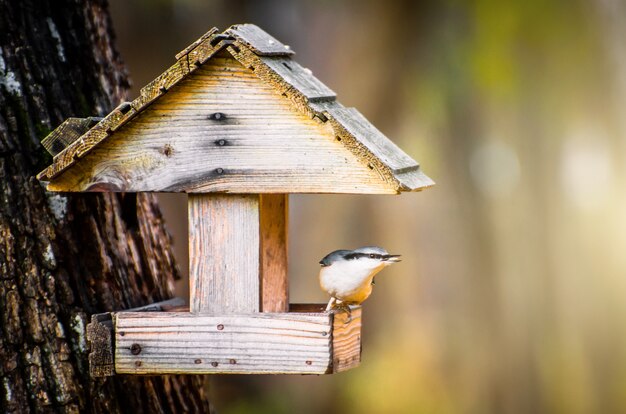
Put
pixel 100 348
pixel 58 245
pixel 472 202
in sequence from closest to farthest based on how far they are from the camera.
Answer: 1. pixel 100 348
2. pixel 58 245
3. pixel 472 202

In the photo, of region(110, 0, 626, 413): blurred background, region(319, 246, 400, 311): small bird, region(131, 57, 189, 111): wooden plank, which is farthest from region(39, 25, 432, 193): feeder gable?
region(110, 0, 626, 413): blurred background

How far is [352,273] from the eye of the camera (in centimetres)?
346

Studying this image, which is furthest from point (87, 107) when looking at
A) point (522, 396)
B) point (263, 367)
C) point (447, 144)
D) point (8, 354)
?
point (522, 396)

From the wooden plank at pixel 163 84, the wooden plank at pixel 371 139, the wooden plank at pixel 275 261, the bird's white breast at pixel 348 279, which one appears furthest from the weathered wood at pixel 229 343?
the wooden plank at pixel 163 84

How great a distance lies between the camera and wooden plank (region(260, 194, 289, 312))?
368cm

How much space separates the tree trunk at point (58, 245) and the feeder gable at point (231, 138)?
0.36m

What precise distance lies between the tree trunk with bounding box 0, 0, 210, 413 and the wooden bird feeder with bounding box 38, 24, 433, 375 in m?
0.34

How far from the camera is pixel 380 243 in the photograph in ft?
29.3

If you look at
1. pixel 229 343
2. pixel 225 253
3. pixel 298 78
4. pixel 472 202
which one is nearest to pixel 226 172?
pixel 225 253

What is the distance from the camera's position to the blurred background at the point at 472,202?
8.72 m

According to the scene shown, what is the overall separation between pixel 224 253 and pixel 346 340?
1.63 feet

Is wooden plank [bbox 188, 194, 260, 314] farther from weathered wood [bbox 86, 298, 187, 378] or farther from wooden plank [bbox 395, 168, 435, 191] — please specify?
wooden plank [bbox 395, 168, 435, 191]

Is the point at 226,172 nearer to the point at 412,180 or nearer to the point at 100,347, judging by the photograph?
the point at 412,180

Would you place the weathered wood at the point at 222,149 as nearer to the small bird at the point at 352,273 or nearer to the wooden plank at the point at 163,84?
the wooden plank at the point at 163,84
